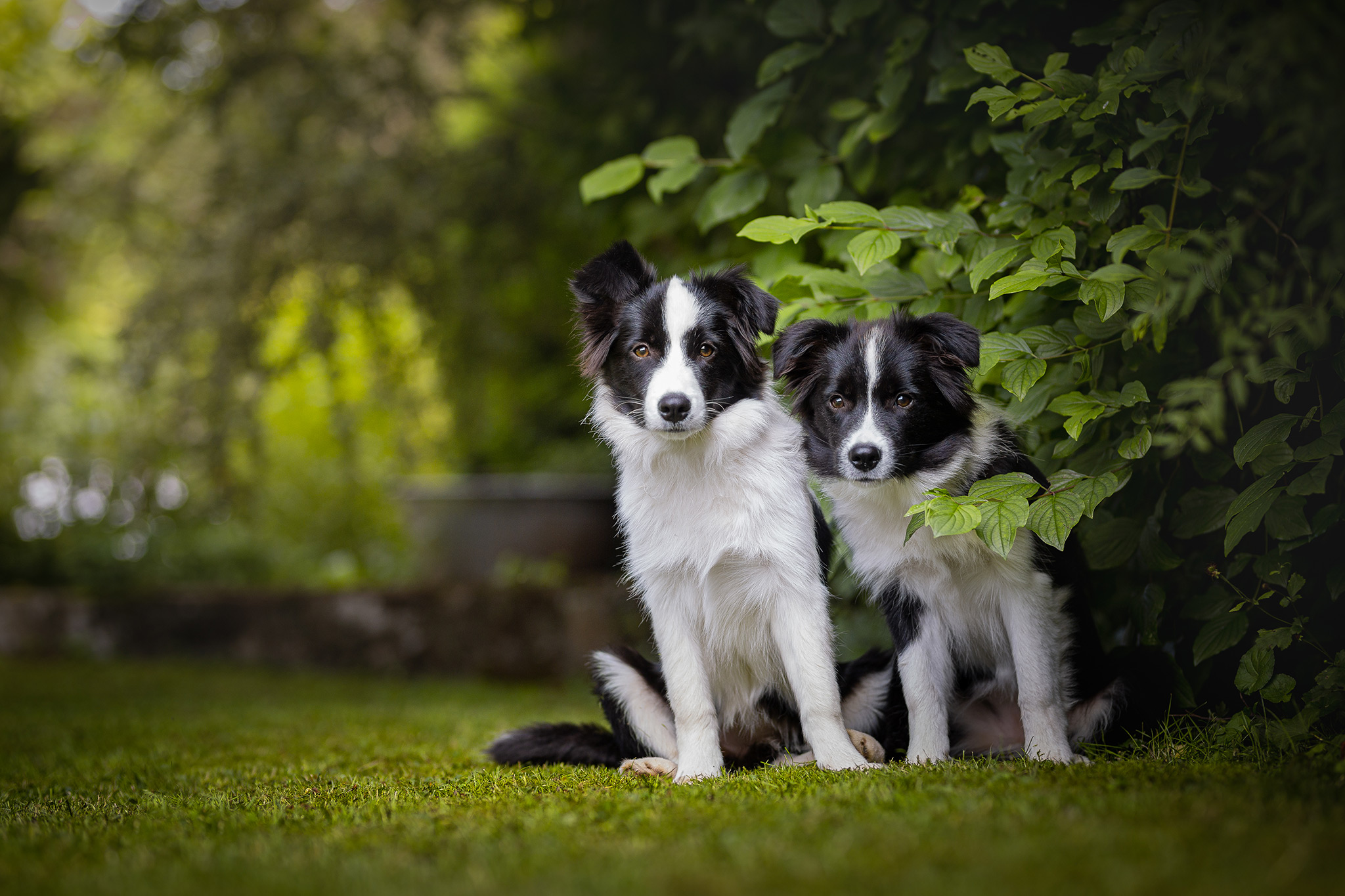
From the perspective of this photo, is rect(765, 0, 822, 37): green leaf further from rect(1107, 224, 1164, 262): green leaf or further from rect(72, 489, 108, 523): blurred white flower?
rect(72, 489, 108, 523): blurred white flower

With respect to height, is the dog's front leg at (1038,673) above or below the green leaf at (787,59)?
below

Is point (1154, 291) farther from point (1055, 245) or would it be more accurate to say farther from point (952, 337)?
point (952, 337)

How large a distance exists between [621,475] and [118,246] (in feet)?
20.6

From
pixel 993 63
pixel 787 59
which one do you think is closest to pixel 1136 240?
pixel 993 63

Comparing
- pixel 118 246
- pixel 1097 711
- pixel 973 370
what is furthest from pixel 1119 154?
pixel 118 246

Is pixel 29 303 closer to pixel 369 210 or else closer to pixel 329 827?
pixel 369 210

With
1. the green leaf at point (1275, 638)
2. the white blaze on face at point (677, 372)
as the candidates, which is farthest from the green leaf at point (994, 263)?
the green leaf at point (1275, 638)

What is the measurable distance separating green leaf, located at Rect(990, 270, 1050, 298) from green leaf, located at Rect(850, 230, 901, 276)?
43cm

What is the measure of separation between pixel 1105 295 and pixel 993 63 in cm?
89

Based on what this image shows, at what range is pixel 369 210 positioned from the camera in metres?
6.52

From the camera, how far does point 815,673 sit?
10.6ft

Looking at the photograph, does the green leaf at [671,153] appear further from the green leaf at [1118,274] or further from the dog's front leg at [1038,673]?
the dog's front leg at [1038,673]

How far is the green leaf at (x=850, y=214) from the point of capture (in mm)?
3340

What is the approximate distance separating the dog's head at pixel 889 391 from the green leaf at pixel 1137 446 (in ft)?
1.68
